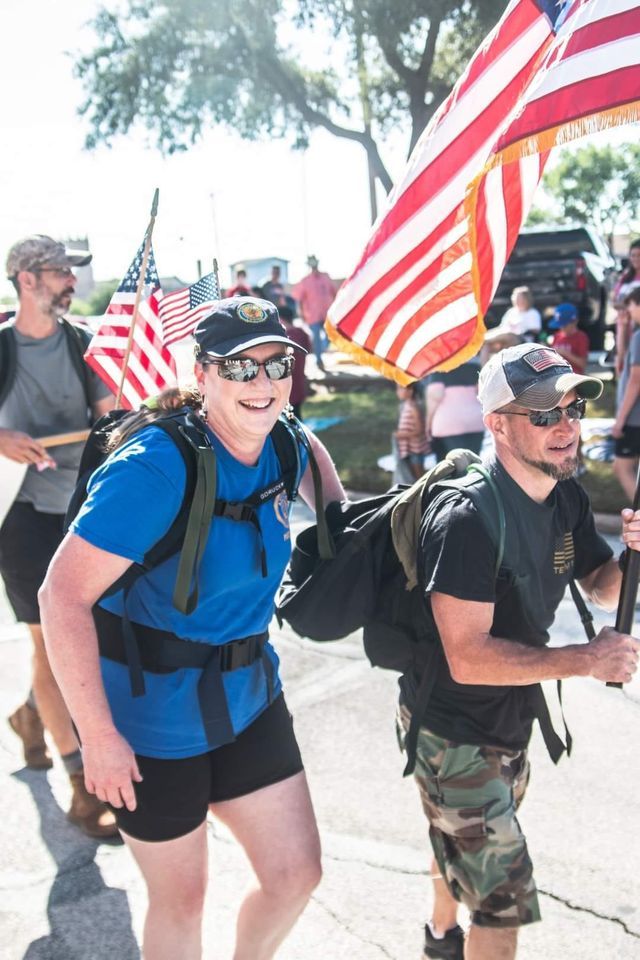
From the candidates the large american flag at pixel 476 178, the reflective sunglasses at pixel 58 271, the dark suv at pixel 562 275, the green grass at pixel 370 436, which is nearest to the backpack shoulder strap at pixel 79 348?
the reflective sunglasses at pixel 58 271

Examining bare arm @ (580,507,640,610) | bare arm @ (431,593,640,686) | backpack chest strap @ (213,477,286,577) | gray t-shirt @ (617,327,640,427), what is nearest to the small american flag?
backpack chest strap @ (213,477,286,577)

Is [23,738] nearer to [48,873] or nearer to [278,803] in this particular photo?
[48,873]

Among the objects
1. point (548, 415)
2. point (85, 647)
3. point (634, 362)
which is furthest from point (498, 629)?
point (634, 362)

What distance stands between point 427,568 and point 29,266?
8.02ft

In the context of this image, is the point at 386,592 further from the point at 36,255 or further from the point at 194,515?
the point at 36,255

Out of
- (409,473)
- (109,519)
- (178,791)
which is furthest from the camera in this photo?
(409,473)

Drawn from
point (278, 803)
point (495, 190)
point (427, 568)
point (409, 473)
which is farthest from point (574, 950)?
point (409, 473)

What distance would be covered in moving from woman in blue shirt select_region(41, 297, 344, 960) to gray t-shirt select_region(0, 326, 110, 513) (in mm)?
1733

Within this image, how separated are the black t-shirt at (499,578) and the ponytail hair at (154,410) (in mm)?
720

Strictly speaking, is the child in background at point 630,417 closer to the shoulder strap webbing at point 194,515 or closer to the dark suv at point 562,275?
the shoulder strap webbing at point 194,515

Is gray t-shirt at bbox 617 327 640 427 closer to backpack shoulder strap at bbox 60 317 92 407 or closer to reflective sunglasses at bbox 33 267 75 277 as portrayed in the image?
backpack shoulder strap at bbox 60 317 92 407

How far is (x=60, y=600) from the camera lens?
215 cm

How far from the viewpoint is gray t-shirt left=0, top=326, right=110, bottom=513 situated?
4027 millimetres

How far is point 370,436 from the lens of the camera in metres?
11.5
